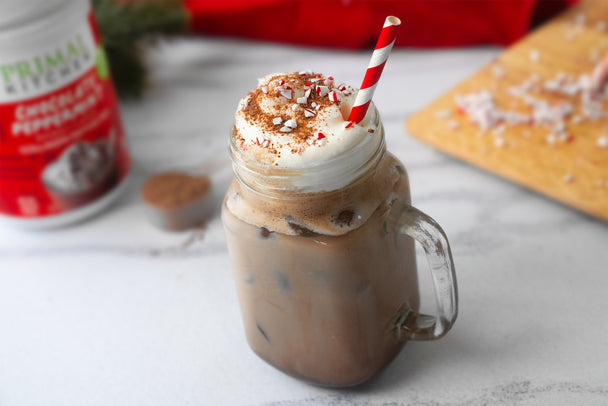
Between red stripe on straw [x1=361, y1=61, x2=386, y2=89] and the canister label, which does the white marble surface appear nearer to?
the canister label

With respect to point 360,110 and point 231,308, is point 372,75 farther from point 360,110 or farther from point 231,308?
point 231,308

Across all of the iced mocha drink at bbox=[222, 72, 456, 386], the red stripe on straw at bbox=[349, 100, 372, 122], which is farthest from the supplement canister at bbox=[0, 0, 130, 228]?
the red stripe on straw at bbox=[349, 100, 372, 122]

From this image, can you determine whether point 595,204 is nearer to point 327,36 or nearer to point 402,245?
point 402,245

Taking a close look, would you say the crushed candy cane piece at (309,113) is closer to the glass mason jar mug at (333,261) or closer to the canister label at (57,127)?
the glass mason jar mug at (333,261)

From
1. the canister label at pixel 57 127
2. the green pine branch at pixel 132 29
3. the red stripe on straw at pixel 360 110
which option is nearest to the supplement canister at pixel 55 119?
the canister label at pixel 57 127

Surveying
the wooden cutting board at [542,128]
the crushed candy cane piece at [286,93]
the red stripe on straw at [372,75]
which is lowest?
the wooden cutting board at [542,128]

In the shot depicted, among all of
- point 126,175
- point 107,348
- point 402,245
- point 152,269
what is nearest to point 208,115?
point 126,175
